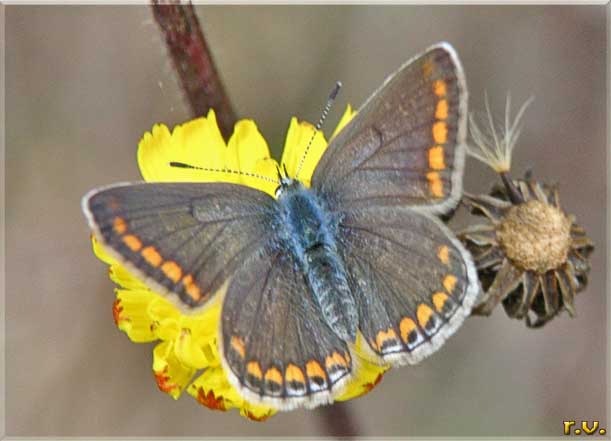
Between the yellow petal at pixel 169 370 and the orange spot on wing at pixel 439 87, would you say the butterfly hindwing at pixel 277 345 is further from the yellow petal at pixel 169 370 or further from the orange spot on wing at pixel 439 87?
the orange spot on wing at pixel 439 87

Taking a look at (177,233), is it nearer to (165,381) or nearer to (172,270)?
(172,270)

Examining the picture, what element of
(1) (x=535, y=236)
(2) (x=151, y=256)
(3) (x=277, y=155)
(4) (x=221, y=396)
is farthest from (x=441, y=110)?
(3) (x=277, y=155)

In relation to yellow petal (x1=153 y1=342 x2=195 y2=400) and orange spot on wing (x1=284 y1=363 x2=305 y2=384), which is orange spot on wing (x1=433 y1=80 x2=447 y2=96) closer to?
orange spot on wing (x1=284 y1=363 x2=305 y2=384)

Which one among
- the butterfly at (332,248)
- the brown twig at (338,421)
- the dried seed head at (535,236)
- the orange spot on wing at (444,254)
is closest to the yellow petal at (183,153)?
the butterfly at (332,248)

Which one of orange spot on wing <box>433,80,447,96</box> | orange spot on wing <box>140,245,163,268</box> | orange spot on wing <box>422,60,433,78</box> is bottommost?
orange spot on wing <box>140,245,163,268</box>

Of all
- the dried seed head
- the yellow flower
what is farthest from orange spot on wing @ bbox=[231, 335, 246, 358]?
the dried seed head

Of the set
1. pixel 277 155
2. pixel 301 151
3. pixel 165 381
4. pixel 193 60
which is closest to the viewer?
pixel 165 381

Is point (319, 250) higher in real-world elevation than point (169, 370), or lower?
higher
